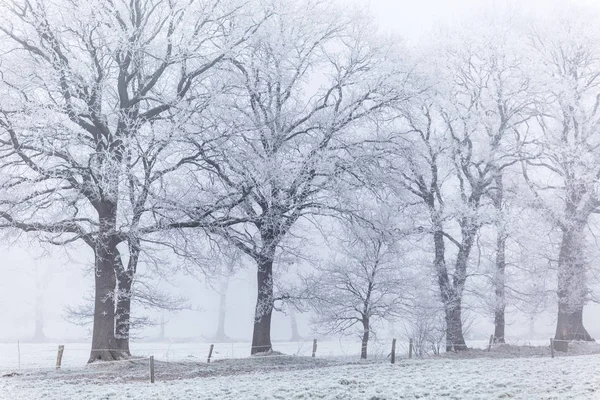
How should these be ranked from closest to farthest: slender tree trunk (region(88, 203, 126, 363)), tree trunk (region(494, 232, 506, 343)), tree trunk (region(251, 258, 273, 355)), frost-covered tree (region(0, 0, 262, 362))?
frost-covered tree (region(0, 0, 262, 362)) < slender tree trunk (region(88, 203, 126, 363)) < tree trunk (region(251, 258, 273, 355)) < tree trunk (region(494, 232, 506, 343))

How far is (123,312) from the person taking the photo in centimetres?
2212

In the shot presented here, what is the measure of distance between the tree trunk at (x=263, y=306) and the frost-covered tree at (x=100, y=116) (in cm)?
467

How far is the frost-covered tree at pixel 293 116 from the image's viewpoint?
2067 cm

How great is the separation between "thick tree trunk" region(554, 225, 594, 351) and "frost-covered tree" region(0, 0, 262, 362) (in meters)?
16.5

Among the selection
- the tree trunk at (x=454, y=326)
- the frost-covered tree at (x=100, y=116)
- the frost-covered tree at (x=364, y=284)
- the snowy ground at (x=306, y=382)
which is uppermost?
the frost-covered tree at (x=100, y=116)

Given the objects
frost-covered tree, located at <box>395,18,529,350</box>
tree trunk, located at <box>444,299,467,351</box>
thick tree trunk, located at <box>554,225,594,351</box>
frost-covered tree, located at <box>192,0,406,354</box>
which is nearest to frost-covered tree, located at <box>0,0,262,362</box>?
frost-covered tree, located at <box>192,0,406,354</box>

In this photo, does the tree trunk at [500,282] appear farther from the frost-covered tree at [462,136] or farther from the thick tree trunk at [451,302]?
the thick tree trunk at [451,302]

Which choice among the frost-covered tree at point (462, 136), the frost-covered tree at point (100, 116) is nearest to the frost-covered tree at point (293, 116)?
the frost-covered tree at point (100, 116)

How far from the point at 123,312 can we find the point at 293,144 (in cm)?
831

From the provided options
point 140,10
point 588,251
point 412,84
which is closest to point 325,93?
point 412,84

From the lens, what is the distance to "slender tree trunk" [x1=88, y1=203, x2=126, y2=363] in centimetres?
1958

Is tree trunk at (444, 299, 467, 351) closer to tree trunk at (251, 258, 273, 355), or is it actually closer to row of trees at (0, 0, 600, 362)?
row of trees at (0, 0, 600, 362)

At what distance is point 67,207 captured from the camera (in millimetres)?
20422

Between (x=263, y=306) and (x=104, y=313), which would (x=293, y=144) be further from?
(x=104, y=313)
